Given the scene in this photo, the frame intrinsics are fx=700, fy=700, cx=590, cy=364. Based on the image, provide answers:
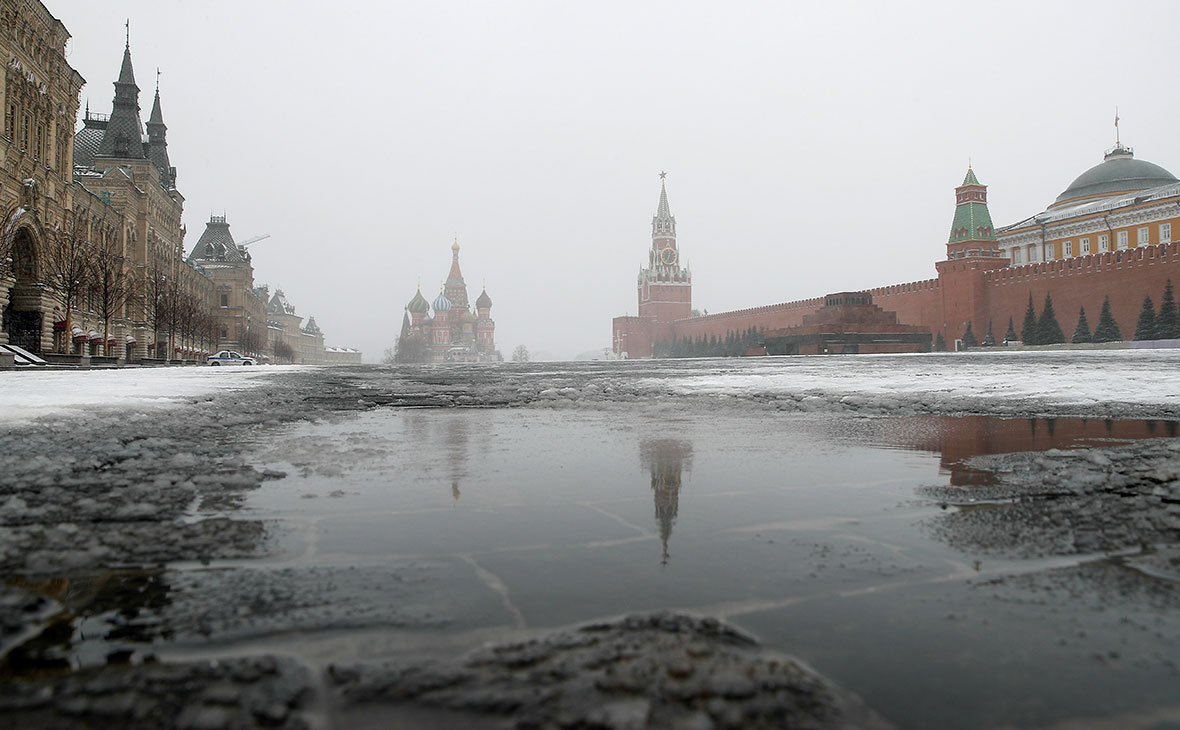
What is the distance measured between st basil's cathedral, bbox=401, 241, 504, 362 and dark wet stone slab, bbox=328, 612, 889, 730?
122 metres

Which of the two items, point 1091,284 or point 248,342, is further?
point 248,342

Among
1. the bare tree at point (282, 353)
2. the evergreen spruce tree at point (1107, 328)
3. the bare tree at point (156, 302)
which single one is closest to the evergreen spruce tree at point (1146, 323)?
the evergreen spruce tree at point (1107, 328)

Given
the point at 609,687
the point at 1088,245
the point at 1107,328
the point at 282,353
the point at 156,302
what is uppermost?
the point at 1088,245

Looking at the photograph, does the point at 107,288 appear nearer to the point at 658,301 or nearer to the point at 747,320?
the point at 747,320

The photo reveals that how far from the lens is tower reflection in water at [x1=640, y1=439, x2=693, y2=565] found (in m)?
2.41

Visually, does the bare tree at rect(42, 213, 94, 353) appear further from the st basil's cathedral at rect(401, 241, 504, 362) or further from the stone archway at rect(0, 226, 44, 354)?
the st basil's cathedral at rect(401, 241, 504, 362)

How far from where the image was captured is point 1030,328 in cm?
3756

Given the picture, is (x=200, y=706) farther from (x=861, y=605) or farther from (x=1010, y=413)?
(x=1010, y=413)

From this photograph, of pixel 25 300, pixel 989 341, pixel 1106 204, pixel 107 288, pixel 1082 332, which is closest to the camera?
pixel 25 300

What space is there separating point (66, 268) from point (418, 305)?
117826 mm

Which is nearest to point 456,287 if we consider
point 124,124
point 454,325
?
point 454,325

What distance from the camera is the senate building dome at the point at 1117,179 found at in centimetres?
5328

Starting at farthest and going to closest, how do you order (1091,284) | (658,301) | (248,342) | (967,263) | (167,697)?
1. (658,301)
2. (248,342)
3. (967,263)
4. (1091,284)
5. (167,697)

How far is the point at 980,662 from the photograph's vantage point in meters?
1.33
